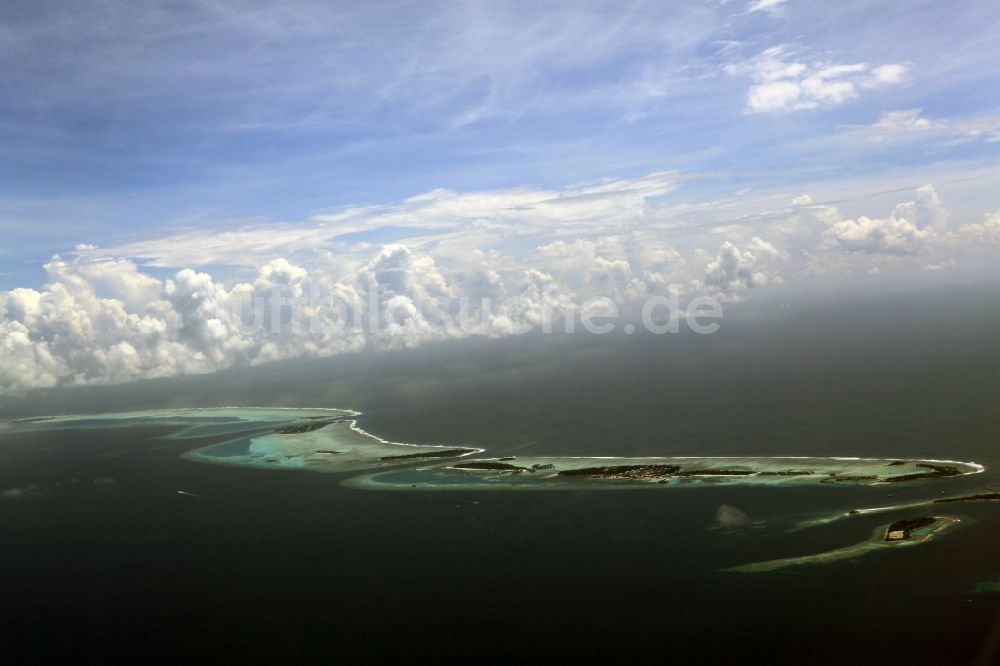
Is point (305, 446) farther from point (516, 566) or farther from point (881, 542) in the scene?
point (881, 542)

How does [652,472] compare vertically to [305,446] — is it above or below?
below

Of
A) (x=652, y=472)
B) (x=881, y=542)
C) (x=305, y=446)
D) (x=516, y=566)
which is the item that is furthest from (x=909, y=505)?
(x=305, y=446)

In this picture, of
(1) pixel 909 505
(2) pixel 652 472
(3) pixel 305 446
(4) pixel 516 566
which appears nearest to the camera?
(4) pixel 516 566

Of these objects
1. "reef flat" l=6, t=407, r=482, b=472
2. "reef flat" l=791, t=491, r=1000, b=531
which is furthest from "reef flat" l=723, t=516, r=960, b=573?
"reef flat" l=6, t=407, r=482, b=472

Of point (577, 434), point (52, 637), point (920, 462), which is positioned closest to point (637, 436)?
point (577, 434)

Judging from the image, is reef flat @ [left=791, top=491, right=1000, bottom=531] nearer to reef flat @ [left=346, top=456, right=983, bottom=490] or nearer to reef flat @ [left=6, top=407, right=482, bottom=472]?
reef flat @ [left=346, top=456, right=983, bottom=490]

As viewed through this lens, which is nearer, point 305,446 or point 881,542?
point 881,542
